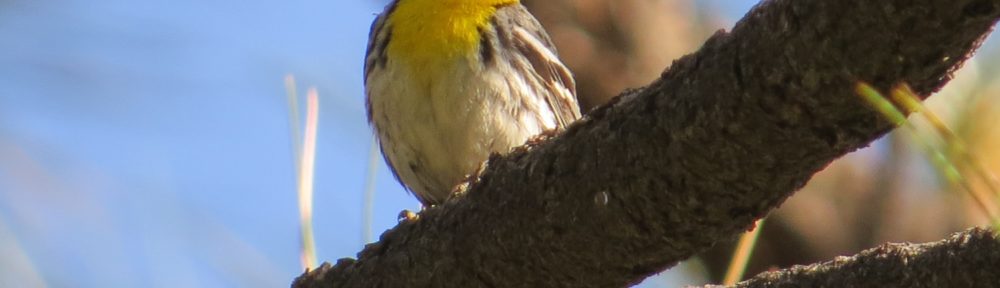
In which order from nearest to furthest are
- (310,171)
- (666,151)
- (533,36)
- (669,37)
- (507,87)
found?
1. (666,151)
2. (310,171)
3. (507,87)
4. (533,36)
5. (669,37)

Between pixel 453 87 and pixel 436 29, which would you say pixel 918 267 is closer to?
pixel 453 87

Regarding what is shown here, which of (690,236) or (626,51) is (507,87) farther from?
(690,236)

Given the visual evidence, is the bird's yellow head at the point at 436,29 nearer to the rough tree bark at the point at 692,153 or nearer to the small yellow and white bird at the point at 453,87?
the small yellow and white bird at the point at 453,87

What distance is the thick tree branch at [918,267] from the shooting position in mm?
1728

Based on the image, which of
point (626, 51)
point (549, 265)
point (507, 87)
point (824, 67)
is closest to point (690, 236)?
point (549, 265)

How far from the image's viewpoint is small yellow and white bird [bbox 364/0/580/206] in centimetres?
353

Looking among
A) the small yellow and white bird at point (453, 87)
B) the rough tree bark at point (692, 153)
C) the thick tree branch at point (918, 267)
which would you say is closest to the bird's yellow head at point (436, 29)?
the small yellow and white bird at point (453, 87)

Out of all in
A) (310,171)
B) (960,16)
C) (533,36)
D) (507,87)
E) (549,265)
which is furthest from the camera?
(533,36)

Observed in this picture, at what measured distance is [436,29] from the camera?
365cm

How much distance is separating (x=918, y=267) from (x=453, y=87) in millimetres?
1830

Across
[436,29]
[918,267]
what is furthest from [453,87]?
[918,267]

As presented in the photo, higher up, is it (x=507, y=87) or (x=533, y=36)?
(x=533, y=36)

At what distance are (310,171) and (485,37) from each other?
4.32ft

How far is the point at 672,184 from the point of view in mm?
1740
